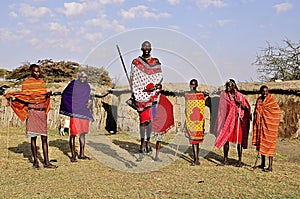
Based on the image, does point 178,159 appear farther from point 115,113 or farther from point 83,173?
point 115,113

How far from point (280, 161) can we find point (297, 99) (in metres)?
3.68

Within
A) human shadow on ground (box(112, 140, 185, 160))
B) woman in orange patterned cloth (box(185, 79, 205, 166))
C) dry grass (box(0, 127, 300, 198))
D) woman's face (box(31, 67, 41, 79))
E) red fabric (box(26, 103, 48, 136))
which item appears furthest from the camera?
human shadow on ground (box(112, 140, 185, 160))

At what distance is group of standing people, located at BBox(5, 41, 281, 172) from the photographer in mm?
6648

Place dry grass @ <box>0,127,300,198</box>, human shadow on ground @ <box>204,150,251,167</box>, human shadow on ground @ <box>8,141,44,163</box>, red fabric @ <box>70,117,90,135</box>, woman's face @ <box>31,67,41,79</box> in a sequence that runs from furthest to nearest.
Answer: human shadow on ground @ <box>8,141,44,163</box> < red fabric @ <box>70,117,90,135</box> < human shadow on ground @ <box>204,150,251,167</box> < woman's face @ <box>31,67,41,79</box> < dry grass @ <box>0,127,300,198</box>

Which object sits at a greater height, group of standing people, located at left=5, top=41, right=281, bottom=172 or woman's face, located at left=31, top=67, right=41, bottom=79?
woman's face, located at left=31, top=67, right=41, bottom=79

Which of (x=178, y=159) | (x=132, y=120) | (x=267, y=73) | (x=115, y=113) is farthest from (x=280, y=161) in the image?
(x=267, y=73)

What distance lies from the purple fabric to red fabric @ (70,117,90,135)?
0.10m

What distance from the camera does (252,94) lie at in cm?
1197

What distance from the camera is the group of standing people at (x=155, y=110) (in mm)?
6648

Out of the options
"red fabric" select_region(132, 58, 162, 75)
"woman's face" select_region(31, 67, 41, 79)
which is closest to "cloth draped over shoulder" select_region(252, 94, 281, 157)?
"red fabric" select_region(132, 58, 162, 75)

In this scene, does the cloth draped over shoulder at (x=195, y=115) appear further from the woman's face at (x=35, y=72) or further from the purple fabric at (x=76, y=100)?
the woman's face at (x=35, y=72)

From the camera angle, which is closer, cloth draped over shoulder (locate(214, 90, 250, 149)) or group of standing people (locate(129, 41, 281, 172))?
group of standing people (locate(129, 41, 281, 172))

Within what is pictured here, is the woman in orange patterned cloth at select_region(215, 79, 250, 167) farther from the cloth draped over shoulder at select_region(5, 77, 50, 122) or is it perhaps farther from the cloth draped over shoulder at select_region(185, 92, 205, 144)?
the cloth draped over shoulder at select_region(5, 77, 50, 122)

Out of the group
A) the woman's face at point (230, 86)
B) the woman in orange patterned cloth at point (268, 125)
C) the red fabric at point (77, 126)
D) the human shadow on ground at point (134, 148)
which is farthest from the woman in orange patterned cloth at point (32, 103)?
the woman in orange patterned cloth at point (268, 125)
